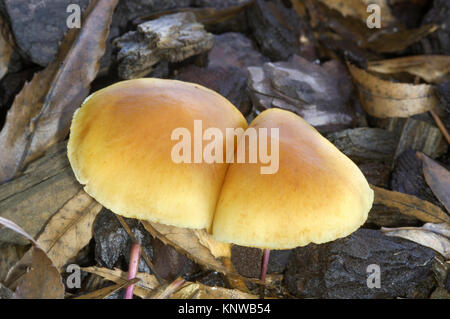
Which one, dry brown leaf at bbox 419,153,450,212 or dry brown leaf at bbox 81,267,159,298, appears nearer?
dry brown leaf at bbox 81,267,159,298

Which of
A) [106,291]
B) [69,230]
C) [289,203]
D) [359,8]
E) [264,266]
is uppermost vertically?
[359,8]

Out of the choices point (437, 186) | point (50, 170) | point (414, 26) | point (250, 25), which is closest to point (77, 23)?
point (50, 170)

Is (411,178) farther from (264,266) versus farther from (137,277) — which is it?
(137,277)

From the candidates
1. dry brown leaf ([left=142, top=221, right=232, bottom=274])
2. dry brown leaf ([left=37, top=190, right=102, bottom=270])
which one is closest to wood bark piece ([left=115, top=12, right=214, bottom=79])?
dry brown leaf ([left=37, top=190, right=102, bottom=270])

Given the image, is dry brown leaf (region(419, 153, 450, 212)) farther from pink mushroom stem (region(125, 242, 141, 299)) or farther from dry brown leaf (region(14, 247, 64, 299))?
dry brown leaf (region(14, 247, 64, 299))

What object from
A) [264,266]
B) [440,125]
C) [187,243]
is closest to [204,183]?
[187,243]

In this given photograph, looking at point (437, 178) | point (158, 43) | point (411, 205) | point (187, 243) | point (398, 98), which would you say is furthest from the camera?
point (398, 98)
